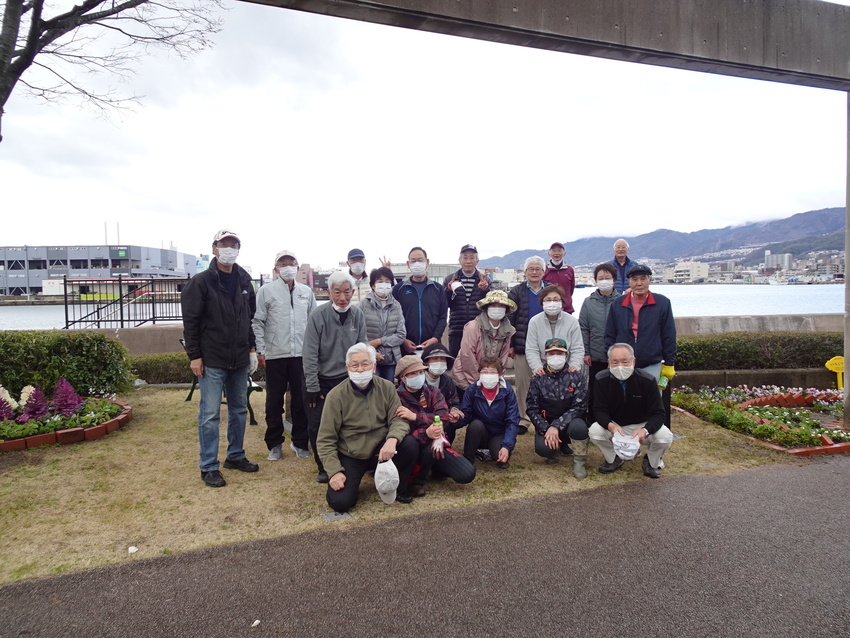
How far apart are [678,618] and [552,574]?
0.69 m

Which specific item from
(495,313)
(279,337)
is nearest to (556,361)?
(495,313)

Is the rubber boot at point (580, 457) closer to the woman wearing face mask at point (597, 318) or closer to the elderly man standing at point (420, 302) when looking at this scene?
the woman wearing face mask at point (597, 318)

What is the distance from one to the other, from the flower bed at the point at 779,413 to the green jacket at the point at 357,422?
4314 millimetres

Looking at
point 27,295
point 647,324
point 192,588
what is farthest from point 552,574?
point 27,295

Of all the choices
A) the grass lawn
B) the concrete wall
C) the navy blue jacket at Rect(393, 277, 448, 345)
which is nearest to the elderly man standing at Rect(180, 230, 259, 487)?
the grass lawn

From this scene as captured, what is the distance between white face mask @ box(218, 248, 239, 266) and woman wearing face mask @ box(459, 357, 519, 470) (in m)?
2.69

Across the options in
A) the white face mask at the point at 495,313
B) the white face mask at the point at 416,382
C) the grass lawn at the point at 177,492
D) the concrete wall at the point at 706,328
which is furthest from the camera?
the concrete wall at the point at 706,328

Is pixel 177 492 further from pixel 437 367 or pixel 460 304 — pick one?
pixel 460 304

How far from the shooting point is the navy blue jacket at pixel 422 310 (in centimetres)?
595

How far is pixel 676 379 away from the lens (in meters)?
7.88

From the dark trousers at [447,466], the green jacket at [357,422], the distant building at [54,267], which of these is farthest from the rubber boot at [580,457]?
the distant building at [54,267]

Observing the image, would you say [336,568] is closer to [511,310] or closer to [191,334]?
[191,334]

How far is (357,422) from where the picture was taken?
4.22 metres

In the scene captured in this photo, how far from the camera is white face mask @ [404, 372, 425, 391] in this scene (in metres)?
4.56
